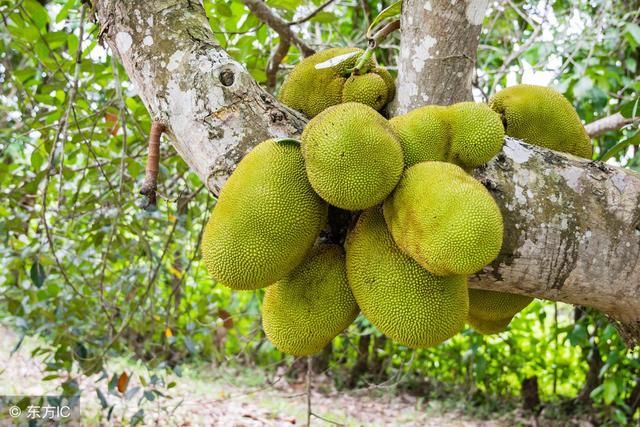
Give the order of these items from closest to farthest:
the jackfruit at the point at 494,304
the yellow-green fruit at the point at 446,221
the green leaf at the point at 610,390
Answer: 1. the yellow-green fruit at the point at 446,221
2. the jackfruit at the point at 494,304
3. the green leaf at the point at 610,390

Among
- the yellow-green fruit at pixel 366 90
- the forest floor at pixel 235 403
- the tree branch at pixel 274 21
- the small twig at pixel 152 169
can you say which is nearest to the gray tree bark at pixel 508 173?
the small twig at pixel 152 169

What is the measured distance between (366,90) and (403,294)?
1.17 ft

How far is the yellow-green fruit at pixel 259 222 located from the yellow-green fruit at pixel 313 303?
0.23 feet

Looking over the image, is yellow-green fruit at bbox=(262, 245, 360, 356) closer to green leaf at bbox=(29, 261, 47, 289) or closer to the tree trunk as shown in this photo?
the tree trunk

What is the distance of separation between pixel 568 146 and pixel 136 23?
28.1 inches

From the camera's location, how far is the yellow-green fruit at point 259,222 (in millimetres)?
819

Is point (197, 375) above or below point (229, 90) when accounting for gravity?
below

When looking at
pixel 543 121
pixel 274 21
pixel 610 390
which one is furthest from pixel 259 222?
pixel 610 390

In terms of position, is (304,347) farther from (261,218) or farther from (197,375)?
(197,375)

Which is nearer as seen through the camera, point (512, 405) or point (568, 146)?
point (568, 146)

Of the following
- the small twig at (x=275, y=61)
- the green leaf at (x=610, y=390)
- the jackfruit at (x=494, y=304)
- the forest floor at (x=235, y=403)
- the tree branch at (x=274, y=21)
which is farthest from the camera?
the forest floor at (x=235, y=403)

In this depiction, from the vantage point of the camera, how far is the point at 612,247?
872 mm

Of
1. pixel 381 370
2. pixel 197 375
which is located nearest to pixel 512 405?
pixel 381 370

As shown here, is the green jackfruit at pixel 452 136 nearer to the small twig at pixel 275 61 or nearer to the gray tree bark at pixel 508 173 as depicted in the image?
the gray tree bark at pixel 508 173
